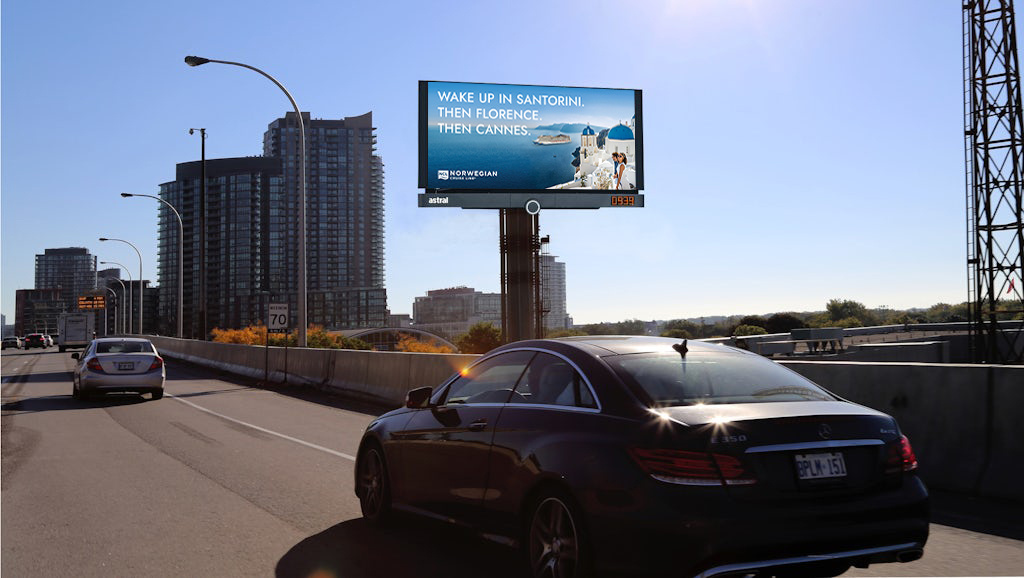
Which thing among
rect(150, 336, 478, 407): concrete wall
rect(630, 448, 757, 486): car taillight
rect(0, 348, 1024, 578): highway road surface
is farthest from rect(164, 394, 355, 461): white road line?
rect(630, 448, 757, 486): car taillight

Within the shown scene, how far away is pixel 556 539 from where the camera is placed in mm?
4449

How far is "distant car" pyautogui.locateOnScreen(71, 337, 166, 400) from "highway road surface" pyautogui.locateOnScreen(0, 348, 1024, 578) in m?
5.99

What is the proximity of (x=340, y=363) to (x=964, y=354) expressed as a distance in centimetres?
4487

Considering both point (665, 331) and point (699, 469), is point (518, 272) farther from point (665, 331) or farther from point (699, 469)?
point (665, 331)

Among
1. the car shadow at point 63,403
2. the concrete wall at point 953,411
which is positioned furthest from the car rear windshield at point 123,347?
the concrete wall at point 953,411

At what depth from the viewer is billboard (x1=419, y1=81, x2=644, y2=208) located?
38.4 meters

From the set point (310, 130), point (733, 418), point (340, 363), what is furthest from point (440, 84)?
point (310, 130)

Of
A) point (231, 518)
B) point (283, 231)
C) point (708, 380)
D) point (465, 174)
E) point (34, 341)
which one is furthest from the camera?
point (283, 231)

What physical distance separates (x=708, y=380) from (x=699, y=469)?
35.7 inches

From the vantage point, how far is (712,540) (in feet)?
12.4

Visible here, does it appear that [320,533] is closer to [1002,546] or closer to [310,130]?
[1002,546]

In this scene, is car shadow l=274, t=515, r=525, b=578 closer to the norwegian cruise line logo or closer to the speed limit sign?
the speed limit sign

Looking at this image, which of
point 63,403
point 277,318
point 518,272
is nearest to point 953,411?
point 63,403

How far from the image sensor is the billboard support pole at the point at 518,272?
45625 mm
